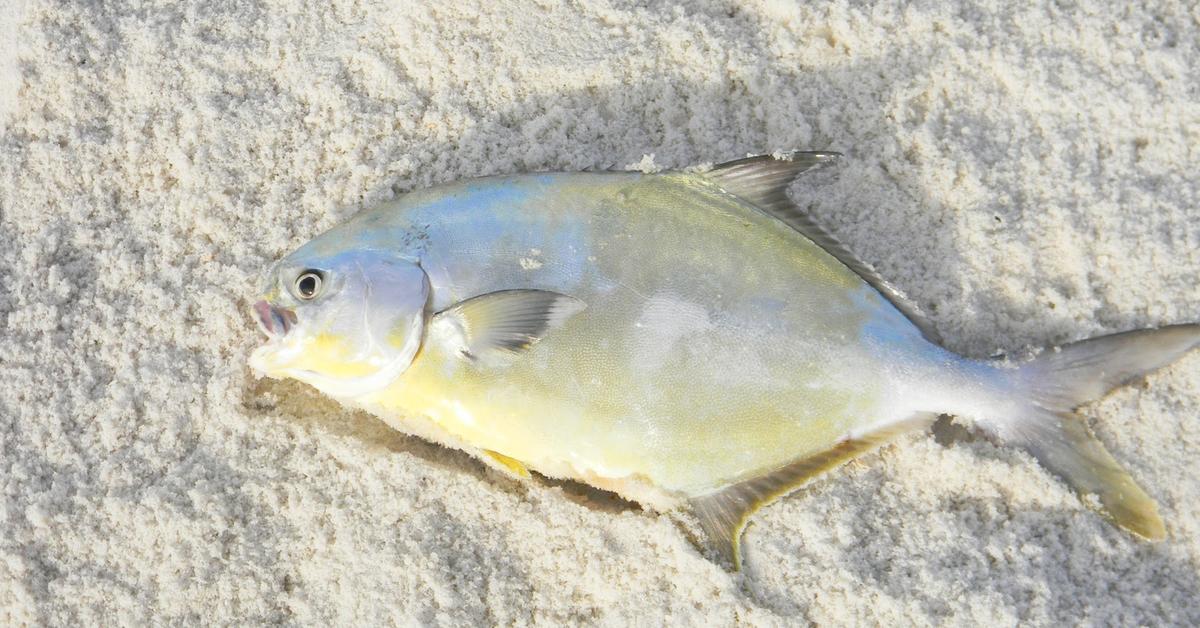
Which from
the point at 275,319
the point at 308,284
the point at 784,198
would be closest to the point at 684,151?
the point at 784,198

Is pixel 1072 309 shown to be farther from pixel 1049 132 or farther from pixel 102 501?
pixel 102 501

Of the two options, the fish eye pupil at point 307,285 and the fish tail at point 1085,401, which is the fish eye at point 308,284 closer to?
the fish eye pupil at point 307,285

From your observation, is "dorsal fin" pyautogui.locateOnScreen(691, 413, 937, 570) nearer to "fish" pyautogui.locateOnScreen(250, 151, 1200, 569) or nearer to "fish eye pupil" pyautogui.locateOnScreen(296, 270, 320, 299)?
"fish" pyautogui.locateOnScreen(250, 151, 1200, 569)

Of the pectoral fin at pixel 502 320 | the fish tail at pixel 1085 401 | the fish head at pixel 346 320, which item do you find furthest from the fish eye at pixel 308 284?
the fish tail at pixel 1085 401

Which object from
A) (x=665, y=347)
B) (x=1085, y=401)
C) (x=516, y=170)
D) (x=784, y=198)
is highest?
(x=784, y=198)

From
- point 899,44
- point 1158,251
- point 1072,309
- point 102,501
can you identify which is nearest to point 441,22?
point 899,44

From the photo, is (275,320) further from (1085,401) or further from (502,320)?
A: (1085,401)
